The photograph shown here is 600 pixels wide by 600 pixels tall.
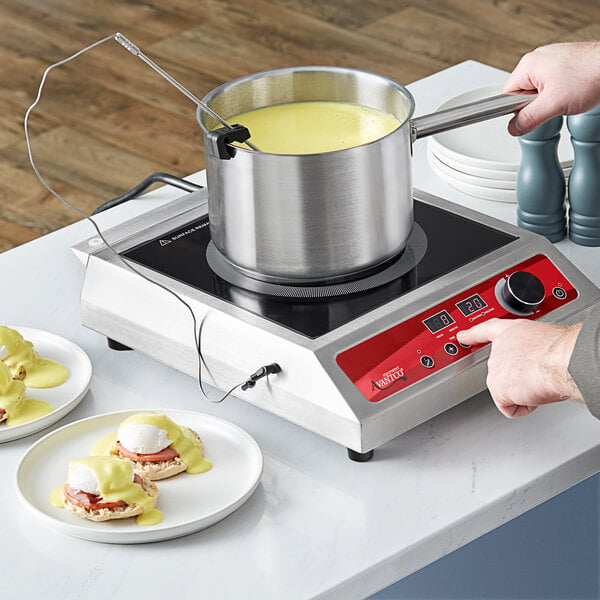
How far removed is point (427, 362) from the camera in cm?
117

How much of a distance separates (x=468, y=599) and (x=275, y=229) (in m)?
0.51

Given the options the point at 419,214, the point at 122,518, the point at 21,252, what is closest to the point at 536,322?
the point at 419,214

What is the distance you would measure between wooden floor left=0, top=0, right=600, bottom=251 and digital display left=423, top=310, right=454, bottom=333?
2.03 meters

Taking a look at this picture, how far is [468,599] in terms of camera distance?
1.36 metres

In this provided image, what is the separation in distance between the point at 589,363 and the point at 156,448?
1.35 ft

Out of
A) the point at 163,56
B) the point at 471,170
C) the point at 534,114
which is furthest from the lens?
the point at 163,56

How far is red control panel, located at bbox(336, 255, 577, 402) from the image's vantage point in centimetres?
114

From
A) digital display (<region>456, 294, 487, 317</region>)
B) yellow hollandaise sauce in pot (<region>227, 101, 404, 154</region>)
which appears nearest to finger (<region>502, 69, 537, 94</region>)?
yellow hollandaise sauce in pot (<region>227, 101, 404, 154</region>)

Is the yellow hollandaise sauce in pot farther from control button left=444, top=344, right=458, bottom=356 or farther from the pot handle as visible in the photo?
control button left=444, top=344, right=458, bottom=356

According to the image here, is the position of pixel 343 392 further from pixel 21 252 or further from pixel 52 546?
pixel 21 252

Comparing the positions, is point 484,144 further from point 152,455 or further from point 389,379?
point 152,455

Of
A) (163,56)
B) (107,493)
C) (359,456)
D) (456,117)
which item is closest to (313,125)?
(456,117)

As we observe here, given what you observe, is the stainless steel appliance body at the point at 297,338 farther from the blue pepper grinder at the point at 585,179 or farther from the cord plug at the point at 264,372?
the blue pepper grinder at the point at 585,179

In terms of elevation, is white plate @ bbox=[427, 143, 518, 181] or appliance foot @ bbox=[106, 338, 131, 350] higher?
white plate @ bbox=[427, 143, 518, 181]
